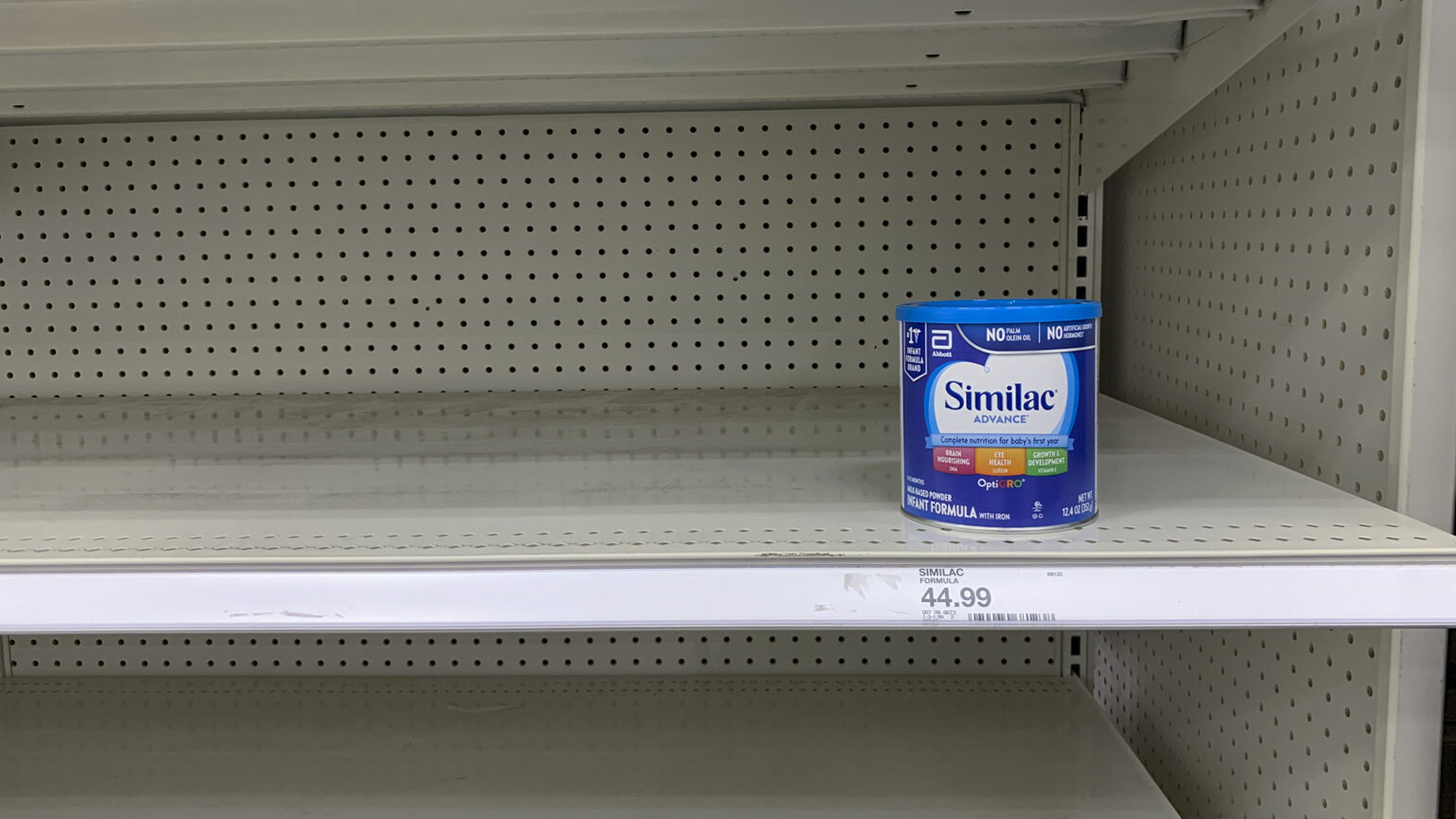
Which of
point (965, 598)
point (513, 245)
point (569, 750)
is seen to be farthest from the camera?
point (513, 245)

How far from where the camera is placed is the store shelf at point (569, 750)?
1049mm

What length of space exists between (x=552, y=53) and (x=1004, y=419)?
0.57 m

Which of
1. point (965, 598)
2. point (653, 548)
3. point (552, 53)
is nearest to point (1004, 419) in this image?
point (965, 598)

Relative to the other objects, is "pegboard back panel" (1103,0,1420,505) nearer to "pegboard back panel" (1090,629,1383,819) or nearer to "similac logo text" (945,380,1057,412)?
"pegboard back panel" (1090,629,1383,819)

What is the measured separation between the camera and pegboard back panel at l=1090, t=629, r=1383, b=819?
79cm

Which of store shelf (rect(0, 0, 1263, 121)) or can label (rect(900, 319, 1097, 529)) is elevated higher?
store shelf (rect(0, 0, 1263, 121))

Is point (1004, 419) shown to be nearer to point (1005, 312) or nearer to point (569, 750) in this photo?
point (1005, 312)

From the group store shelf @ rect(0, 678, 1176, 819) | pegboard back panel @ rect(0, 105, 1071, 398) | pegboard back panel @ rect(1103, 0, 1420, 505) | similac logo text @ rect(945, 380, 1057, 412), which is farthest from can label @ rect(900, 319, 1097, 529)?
pegboard back panel @ rect(0, 105, 1071, 398)

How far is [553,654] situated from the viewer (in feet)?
4.62

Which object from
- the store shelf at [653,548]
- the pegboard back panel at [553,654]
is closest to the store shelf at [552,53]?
the store shelf at [653,548]

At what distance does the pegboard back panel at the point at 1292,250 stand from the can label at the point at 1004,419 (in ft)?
0.81

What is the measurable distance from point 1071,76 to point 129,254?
1.20 metres

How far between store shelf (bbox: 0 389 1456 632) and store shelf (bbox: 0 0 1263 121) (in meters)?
0.36

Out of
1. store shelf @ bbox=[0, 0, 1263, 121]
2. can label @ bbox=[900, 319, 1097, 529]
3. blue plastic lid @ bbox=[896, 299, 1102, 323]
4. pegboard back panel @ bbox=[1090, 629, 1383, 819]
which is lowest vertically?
pegboard back panel @ bbox=[1090, 629, 1383, 819]
